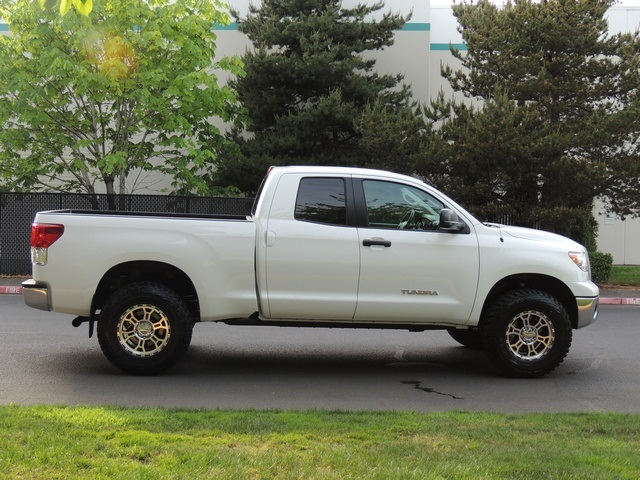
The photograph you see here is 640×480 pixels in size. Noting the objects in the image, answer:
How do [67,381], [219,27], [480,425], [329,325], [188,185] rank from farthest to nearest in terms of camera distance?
[219,27]
[188,185]
[329,325]
[67,381]
[480,425]

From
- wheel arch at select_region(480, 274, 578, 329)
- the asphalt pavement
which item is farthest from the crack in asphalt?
wheel arch at select_region(480, 274, 578, 329)

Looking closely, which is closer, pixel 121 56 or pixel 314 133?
pixel 121 56

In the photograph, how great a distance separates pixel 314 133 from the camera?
2397cm

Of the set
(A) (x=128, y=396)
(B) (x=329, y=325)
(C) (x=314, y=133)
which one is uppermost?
(C) (x=314, y=133)

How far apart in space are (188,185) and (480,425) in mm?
18077

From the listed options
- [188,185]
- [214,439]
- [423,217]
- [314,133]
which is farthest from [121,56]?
[214,439]

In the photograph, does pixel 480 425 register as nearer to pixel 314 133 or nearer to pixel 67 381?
pixel 67 381

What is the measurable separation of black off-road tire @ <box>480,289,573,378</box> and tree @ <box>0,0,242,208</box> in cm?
1352

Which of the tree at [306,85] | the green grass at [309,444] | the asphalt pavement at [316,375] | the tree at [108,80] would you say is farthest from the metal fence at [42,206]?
the green grass at [309,444]

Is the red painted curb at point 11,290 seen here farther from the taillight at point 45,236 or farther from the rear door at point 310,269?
the rear door at point 310,269

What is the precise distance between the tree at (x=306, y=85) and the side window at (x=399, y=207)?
14573mm

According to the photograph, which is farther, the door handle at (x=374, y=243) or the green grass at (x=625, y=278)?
the green grass at (x=625, y=278)

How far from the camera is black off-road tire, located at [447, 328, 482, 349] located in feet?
32.4

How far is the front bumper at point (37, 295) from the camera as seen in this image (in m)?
8.03
